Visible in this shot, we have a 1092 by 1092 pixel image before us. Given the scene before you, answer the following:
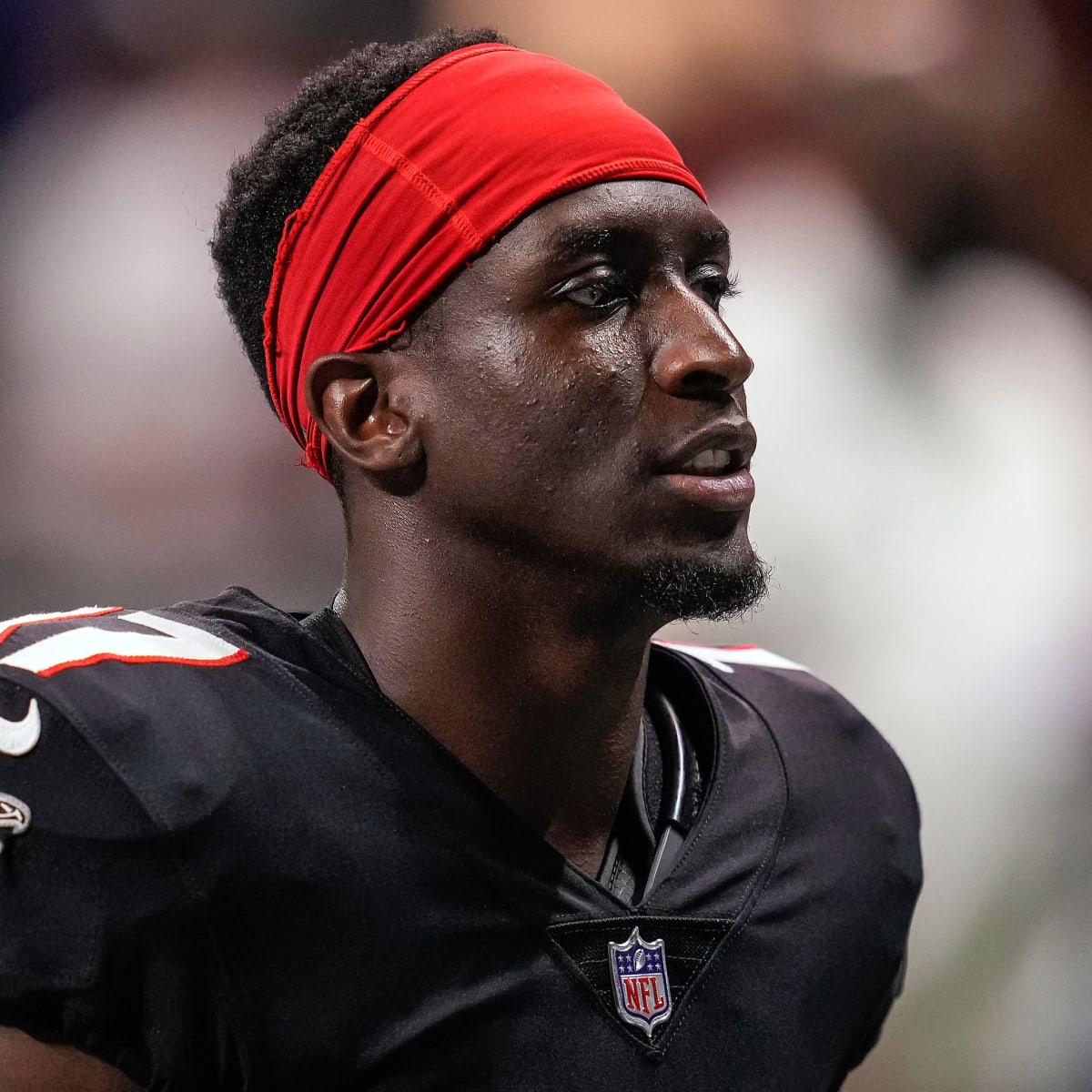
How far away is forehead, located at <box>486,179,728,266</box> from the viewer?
1081 mm

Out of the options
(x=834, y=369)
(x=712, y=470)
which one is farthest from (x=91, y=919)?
(x=834, y=369)

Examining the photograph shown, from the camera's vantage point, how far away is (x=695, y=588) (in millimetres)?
1049

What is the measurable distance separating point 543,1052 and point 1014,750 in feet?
5.08

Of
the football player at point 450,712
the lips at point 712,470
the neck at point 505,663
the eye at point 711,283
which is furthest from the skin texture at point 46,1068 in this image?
the eye at point 711,283

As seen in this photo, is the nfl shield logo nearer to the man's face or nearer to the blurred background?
the man's face

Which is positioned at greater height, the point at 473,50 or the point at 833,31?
the point at 833,31

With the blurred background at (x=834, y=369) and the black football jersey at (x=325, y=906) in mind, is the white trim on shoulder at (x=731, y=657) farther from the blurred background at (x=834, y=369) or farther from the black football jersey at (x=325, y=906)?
the blurred background at (x=834, y=369)

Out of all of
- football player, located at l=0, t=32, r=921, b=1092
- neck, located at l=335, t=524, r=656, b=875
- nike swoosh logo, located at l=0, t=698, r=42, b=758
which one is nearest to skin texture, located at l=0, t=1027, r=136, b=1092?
football player, located at l=0, t=32, r=921, b=1092

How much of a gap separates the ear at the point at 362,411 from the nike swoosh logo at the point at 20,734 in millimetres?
334

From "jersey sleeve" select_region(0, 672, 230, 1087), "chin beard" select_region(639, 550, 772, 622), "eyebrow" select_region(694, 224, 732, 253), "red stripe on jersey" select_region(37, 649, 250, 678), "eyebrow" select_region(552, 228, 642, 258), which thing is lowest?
"jersey sleeve" select_region(0, 672, 230, 1087)

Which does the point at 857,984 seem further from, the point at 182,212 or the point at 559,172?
the point at 182,212

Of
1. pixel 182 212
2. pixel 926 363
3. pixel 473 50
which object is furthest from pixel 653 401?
pixel 926 363

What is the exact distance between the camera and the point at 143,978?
3.08ft

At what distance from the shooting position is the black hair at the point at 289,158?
119 cm
